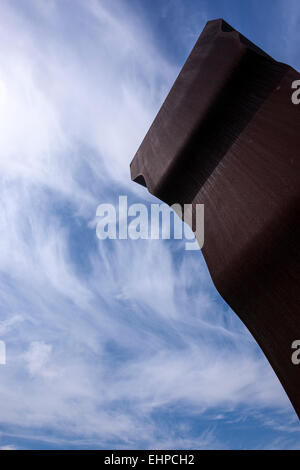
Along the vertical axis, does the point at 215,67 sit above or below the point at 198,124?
above

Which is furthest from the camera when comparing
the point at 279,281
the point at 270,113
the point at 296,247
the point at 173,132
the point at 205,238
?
the point at 173,132

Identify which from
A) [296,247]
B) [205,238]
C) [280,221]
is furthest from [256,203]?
[205,238]

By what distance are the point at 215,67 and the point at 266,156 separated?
34.9 inches

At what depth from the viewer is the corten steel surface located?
5.96ft

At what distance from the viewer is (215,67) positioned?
234 centimetres

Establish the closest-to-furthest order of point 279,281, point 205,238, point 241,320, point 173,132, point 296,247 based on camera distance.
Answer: point 296,247 < point 279,281 < point 241,320 < point 205,238 < point 173,132

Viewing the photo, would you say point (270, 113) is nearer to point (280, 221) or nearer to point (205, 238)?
point (280, 221)

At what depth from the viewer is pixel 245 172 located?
2125mm

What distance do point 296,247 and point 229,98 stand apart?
124 cm

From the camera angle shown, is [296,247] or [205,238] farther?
[205,238]

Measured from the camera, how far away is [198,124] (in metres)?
2.46

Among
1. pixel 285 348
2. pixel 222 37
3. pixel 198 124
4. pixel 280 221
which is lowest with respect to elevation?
pixel 285 348

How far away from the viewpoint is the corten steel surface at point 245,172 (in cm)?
182

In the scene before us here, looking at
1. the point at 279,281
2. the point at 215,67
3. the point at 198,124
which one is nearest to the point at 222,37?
the point at 215,67
